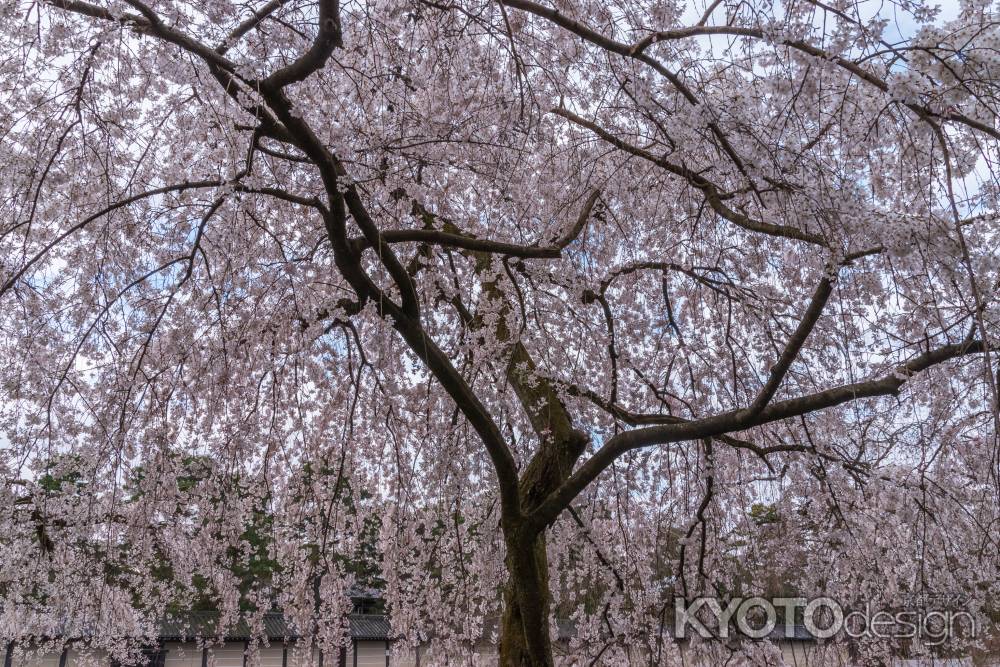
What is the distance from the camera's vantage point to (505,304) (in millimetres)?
4645

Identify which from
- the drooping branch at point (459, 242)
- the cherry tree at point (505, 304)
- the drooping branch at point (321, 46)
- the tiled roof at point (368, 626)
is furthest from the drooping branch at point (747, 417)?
the tiled roof at point (368, 626)

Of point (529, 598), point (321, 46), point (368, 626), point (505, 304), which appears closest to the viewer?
point (321, 46)

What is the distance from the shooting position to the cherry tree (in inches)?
104

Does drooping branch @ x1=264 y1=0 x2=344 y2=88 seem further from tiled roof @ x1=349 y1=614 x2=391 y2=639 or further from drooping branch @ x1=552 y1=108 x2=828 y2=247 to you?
tiled roof @ x1=349 y1=614 x2=391 y2=639

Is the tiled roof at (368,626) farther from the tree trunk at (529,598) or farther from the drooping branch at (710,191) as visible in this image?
the drooping branch at (710,191)

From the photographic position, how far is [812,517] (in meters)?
5.22

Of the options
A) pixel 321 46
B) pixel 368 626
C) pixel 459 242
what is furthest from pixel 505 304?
pixel 368 626

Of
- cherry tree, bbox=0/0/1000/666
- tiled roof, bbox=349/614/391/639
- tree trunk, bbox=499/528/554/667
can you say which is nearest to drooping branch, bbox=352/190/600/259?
cherry tree, bbox=0/0/1000/666

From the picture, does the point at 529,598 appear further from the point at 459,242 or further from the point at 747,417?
the point at 459,242

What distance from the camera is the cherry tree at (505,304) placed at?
2.63 meters

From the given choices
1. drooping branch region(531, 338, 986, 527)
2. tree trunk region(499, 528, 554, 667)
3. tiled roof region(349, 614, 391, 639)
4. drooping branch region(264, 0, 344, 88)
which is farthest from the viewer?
tiled roof region(349, 614, 391, 639)

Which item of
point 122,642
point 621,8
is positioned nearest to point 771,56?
point 621,8

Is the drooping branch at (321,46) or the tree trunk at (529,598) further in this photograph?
the tree trunk at (529,598)

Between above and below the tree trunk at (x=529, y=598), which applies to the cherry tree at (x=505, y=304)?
above
